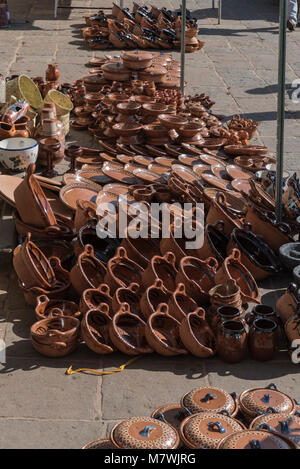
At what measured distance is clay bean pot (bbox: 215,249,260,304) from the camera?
14.8 ft

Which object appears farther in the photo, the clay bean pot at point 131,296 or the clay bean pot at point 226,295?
the clay bean pot at point 131,296

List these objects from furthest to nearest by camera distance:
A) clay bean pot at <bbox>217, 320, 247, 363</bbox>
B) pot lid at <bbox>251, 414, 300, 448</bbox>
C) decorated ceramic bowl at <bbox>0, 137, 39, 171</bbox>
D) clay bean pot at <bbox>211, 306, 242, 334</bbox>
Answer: decorated ceramic bowl at <bbox>0, 137, 39, 171</bbox>, clay bean pot at <bbox>211, 306, 242, 334</bbox>, clay bean pot at <bbox>217, 320, 247, 363</bbox>, pot lid at <bbox>251, 414, 300, 448</bbox>

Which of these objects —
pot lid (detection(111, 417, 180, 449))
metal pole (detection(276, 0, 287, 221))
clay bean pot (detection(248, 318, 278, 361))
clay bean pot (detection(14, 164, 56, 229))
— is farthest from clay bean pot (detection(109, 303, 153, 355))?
metal pole (detection(276, 0, 287, 221))

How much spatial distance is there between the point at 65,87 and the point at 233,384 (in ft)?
17.5

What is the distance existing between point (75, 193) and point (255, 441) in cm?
314

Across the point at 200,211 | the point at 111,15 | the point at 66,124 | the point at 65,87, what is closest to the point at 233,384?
the point at 200,211

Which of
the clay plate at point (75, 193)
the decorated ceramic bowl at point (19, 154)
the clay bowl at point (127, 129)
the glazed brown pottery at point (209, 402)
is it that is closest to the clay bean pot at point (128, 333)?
the glazed brown pottery at point (209, 402)

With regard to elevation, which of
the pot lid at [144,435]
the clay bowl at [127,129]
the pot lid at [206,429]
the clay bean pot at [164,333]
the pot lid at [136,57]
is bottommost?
the clay bean pot at [164,333]

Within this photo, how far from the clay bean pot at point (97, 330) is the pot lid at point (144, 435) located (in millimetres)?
980

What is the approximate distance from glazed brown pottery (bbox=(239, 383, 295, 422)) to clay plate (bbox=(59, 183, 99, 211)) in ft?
7.81

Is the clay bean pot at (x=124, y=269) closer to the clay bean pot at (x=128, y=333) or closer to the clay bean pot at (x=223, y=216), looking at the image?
the clay bean pot at (x=128, y=333)

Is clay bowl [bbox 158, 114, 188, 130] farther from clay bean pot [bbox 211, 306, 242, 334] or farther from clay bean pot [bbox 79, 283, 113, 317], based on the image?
clay bean pot [bbox 211, 306, 242, 334]

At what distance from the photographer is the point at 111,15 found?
12.9m

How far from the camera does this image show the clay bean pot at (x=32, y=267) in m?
4.51
